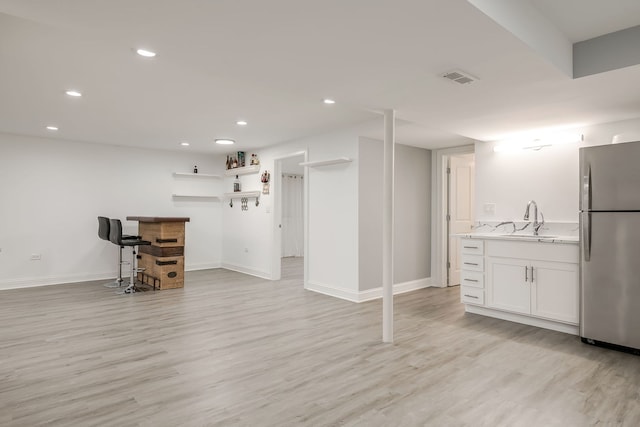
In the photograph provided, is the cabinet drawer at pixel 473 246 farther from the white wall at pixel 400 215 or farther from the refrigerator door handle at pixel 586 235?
the white wall at pixel 400 215

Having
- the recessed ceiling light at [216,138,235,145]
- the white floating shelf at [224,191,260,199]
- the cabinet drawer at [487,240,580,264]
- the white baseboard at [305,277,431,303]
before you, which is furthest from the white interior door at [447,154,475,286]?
the recessed ceiling light at [216,138,235,145]

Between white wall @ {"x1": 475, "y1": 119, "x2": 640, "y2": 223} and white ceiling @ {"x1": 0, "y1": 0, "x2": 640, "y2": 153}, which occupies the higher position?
white ceiling @ {"x1": 0, "y1": 0, "x2": 640, "y2": 153}

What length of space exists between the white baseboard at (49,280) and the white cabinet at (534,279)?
625 centimetres

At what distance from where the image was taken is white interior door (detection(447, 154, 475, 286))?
19.9 feet

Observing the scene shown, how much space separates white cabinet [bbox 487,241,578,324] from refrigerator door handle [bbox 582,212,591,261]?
0.71ft

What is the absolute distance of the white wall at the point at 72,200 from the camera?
19.7 ft

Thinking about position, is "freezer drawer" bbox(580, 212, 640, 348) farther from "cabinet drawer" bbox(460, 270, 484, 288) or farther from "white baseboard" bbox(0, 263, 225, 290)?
"white baseboard" bbox(0, 263, 225, 290)

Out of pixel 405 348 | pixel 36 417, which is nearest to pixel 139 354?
pixel 36 417

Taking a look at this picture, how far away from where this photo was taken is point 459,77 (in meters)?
2.69

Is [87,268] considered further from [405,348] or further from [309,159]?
[405,348]

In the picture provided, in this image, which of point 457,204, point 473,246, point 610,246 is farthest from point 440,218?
point 610,246

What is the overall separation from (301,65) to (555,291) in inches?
130

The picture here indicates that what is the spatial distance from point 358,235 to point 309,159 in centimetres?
153

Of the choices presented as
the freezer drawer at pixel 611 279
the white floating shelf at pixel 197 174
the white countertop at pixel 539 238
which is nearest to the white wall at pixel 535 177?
the white countertop at pixel 539 238
